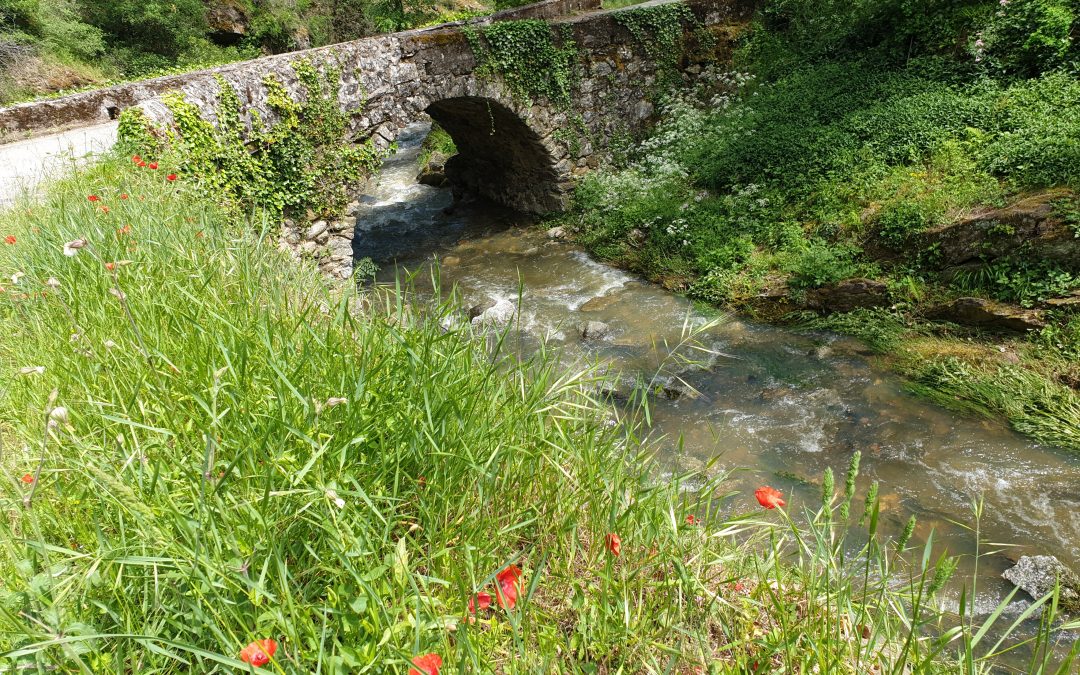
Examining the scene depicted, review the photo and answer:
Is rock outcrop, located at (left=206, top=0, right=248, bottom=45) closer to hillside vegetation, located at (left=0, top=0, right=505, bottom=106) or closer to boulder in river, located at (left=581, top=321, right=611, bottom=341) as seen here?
hillside vegetation, located at (left=0, top=0, right=505, bottom=106)

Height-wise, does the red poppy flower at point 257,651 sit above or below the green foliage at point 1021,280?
above

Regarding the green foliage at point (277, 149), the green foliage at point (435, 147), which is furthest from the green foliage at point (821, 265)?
the green foliage at point (435, 147)

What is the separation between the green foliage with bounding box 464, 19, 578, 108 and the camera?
9328mm

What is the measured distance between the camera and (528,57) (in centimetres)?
988

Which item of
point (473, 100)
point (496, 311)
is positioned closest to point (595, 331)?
point (496, 311)

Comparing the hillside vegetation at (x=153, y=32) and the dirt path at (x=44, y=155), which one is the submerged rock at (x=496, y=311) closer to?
the dirt path at (x=44, y=155)

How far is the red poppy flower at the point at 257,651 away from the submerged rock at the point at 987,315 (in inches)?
271

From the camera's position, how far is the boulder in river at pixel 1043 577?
11.7 feet

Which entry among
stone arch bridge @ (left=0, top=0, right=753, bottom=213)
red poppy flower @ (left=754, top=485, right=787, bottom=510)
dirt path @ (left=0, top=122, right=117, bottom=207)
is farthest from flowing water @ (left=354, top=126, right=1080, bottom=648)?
dirt path @ (left=0, top=122, right=117, bottom=207)

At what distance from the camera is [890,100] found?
853 centimetres

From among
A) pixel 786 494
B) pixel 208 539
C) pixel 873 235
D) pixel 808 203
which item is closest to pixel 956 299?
pixel 873 235

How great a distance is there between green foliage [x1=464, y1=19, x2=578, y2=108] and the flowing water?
307 cm

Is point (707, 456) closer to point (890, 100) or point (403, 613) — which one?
point (403, 613)

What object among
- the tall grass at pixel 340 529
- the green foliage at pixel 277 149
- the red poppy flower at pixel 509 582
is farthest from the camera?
the green foliage at pixel 277 149
